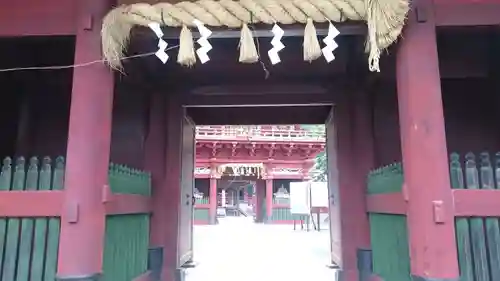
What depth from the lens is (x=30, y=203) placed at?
2266mm

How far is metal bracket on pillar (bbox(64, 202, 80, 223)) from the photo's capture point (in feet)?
7.08

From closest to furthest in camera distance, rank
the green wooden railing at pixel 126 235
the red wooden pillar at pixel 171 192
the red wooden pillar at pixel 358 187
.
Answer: the green wooden railing at pixel 126 235, the red wooden pillar at pixel 358 187, the red wooden pillar at pixel 171 192

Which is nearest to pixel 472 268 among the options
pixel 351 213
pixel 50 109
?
pixel 351 213

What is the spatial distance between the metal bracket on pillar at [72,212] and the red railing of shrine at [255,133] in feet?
33.2

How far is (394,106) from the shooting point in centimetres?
382

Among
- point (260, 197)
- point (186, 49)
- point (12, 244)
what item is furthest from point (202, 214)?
point (186, 49)

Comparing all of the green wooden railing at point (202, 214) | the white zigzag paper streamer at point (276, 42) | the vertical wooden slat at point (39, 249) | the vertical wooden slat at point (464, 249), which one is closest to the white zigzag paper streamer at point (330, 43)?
the white zigzag paper streamer at point (276, 42)

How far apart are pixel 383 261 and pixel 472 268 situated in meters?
1.05

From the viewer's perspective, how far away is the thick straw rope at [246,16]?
2.21 metres

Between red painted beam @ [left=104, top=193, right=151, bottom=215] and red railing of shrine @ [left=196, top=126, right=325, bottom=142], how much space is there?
892 cm

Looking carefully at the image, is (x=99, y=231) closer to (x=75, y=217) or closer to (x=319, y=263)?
(x=75, y=217)

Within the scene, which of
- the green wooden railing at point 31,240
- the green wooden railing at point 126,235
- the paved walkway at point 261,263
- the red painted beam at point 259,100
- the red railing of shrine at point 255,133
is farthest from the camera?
the red railing of shrine at point 255,133

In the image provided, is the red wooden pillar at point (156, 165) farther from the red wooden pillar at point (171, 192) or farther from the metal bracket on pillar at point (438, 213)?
the metal bracket on pillar at point (438, 213)

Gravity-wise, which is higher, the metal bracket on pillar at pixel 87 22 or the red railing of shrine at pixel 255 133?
the red railing of shrine at pixel 255 133
